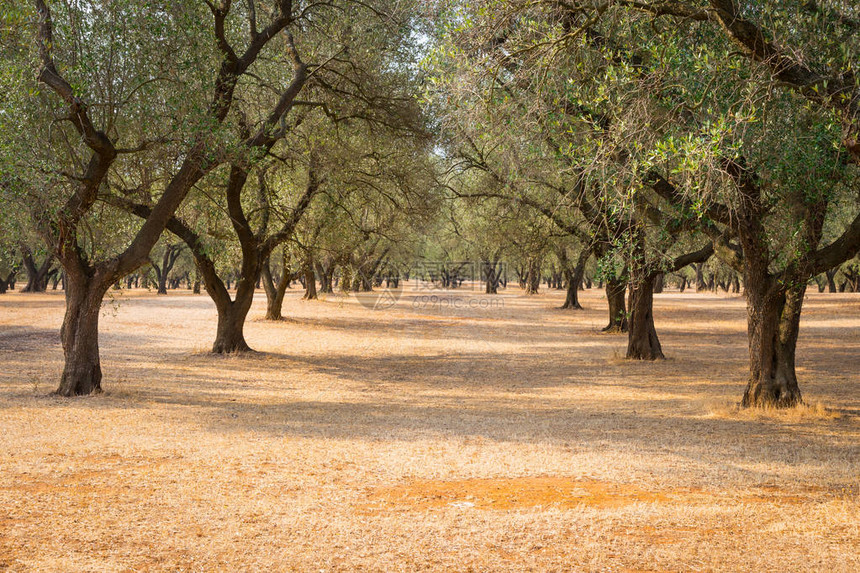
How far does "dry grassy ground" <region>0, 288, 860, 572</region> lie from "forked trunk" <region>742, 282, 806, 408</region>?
51 centimetres

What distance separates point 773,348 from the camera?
1166cm

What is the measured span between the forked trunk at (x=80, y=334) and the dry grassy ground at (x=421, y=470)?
443 millimetres

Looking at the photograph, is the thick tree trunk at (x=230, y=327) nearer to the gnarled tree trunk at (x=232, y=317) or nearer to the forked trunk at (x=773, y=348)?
the gnarled tree trunk at (x=232, y=317)

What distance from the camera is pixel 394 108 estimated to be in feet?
56.8

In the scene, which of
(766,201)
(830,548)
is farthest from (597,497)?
(766,201)

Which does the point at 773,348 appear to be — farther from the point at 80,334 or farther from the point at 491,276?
the point at 491,276

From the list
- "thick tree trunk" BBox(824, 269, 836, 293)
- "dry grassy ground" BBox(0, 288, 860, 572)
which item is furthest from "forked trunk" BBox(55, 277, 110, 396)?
"thick tree trunk" BBox(824, 269, 836, 293)

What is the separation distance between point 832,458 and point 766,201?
14.4 feet

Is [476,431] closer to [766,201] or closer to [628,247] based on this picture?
[628,247]

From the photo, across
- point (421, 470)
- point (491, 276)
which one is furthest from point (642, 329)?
point (491, 276)

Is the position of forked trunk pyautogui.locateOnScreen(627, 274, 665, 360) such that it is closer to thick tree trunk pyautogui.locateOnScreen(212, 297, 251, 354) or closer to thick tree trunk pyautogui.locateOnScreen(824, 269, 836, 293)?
thick tree trunk pyautogui.locateOnScreen(212, 297, 251, 354)

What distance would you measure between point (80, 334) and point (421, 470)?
24.2 feet

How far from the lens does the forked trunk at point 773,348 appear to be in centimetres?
1151

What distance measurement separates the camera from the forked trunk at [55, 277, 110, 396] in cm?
1214
